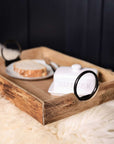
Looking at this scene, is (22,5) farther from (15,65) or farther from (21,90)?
(21,90)

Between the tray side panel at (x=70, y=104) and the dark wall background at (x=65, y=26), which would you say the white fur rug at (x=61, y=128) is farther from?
the dark wall background at (x=65, y=26)

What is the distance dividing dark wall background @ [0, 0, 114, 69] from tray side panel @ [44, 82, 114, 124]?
93 centimetres

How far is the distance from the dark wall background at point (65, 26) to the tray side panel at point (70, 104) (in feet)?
3.07

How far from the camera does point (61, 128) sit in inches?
40.1

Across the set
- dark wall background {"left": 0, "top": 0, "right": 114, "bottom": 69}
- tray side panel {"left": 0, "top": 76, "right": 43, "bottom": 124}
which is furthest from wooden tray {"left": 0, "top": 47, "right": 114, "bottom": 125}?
dark wall background {"left": 0, "top": 0, "right": 114, "bottom": 69}

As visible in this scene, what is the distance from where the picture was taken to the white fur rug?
37.4 inches

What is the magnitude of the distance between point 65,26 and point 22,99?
4.67 feet

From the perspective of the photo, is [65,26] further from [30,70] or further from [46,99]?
[46,99]

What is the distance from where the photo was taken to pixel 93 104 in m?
1.15

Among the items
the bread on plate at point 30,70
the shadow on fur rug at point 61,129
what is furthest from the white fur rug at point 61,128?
the bread on plate at point 30,70

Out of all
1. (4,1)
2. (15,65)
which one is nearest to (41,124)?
(15,65)

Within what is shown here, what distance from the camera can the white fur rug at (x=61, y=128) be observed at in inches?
37.4

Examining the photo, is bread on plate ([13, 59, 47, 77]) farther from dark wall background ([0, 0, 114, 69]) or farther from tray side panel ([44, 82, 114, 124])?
dark wall background ([0, 0, 114, 69])

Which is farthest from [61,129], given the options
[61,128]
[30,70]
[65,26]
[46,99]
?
[65,26]
